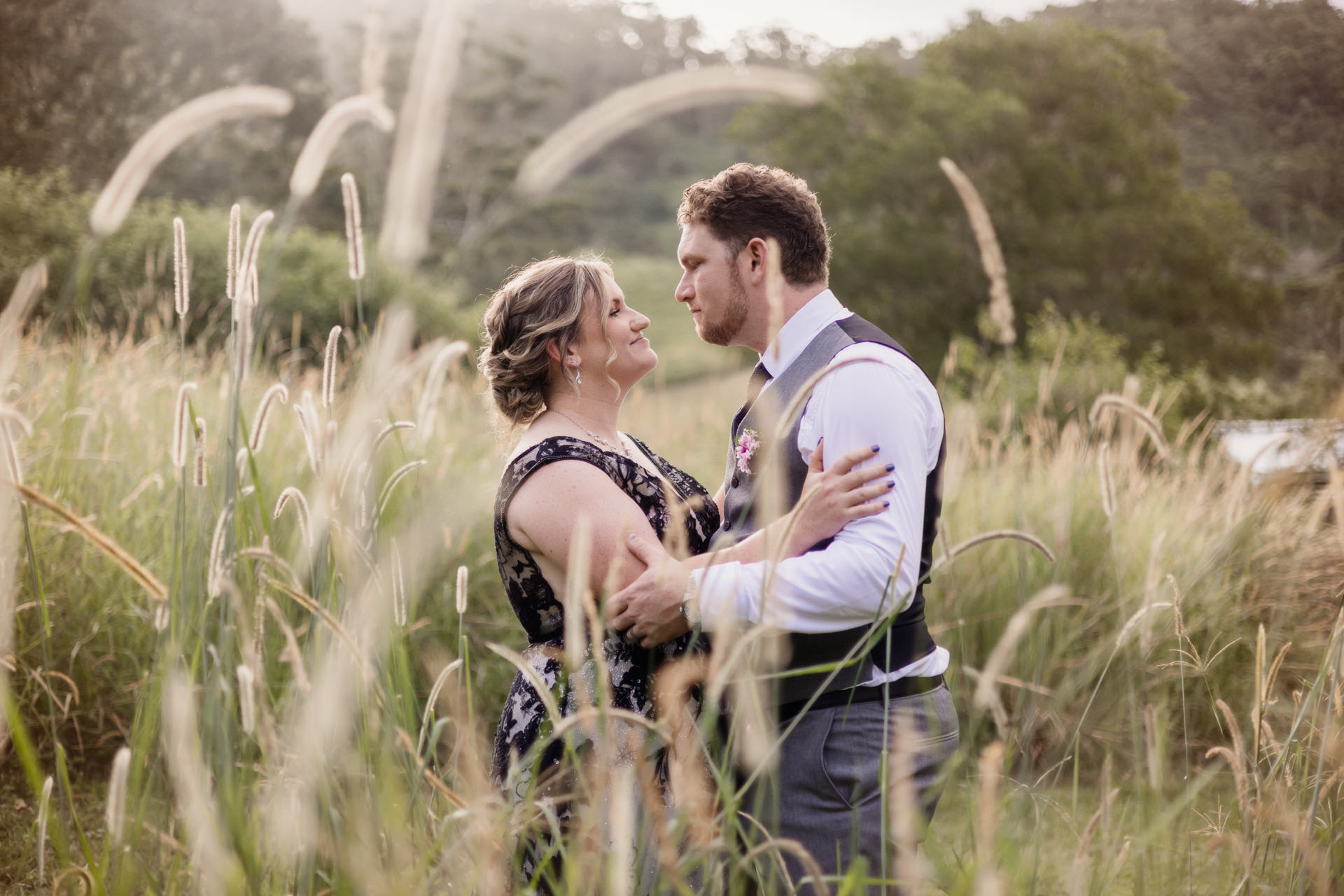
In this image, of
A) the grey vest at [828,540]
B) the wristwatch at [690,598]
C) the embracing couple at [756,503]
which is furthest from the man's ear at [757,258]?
the wristwatch at [690,598]

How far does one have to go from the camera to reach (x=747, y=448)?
2.86m

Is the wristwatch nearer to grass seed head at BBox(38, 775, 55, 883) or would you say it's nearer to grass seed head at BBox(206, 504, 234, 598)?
grass seed head at BBox(206, 504, 234, 598)

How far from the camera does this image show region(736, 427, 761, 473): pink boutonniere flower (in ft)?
9.23

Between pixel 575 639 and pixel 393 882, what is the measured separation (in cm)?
46

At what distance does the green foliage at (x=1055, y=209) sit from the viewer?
25797 millimetres

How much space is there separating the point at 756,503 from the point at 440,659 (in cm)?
262

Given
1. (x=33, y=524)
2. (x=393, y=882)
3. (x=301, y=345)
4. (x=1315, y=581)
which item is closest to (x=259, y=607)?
(x=393, y=882)

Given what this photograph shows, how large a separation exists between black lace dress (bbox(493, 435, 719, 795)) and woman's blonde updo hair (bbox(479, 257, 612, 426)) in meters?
0.30

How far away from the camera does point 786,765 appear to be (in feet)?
8.38

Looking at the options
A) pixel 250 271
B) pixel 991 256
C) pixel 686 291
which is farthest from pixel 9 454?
pixel 991 256

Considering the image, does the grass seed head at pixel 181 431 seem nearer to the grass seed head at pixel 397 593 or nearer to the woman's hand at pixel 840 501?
the grass seed head at pixel 397 593

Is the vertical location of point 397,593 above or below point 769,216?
below

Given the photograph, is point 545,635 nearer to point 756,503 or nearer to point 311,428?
point 756,503

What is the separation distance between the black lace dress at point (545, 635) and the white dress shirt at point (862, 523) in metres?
0.47
